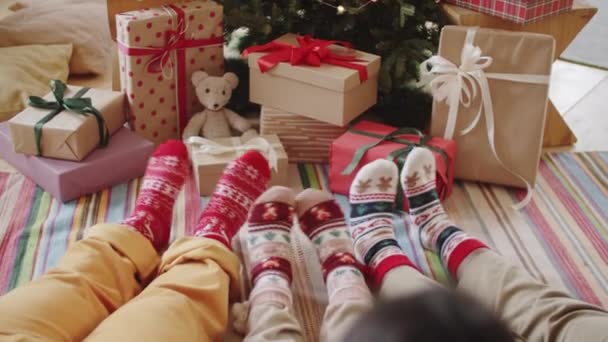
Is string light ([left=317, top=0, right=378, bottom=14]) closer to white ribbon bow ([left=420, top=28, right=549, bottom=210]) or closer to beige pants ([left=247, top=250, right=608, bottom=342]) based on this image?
white ribbon bow ([left=420, top=28, right=549, bottom=210])

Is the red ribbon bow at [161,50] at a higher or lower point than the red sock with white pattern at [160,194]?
higher

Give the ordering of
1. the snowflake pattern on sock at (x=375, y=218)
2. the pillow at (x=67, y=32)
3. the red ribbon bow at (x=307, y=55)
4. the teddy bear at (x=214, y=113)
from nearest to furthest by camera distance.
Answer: the snowflake pattern on sock at (x=375, y=218) → the red ribbon bow at (x=307, y=55) → the teddy bear at (x=214, y=113) → the pillow at (x=67, y=32)

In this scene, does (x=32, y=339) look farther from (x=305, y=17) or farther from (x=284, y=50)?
(x=305, y=17)

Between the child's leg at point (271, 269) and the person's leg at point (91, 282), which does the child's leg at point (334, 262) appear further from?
the person's leg at point (91, 282)

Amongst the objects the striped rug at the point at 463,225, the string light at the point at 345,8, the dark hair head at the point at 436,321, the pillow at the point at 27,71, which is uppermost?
the dark hair head at the point at 436,321

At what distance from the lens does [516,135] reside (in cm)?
163

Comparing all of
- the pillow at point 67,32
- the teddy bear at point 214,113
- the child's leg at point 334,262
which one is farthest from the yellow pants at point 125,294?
the pillow at point 67,32

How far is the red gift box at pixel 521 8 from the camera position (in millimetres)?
1641

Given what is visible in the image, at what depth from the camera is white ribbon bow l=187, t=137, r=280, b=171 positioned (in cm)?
163

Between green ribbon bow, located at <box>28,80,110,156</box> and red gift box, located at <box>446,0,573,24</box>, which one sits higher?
red gift box, located at <box>446,0,573,24</box>

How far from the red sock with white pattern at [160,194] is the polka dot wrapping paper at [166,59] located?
0.84ft

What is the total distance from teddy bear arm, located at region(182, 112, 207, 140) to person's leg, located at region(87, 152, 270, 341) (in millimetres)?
370

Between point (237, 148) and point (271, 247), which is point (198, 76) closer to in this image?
point (237, 148)

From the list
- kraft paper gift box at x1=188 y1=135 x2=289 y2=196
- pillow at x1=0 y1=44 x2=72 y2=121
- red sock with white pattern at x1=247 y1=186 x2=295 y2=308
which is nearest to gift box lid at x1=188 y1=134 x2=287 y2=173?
kraft paper gift box at x1=188 y1=135 x2=289 y2=196
